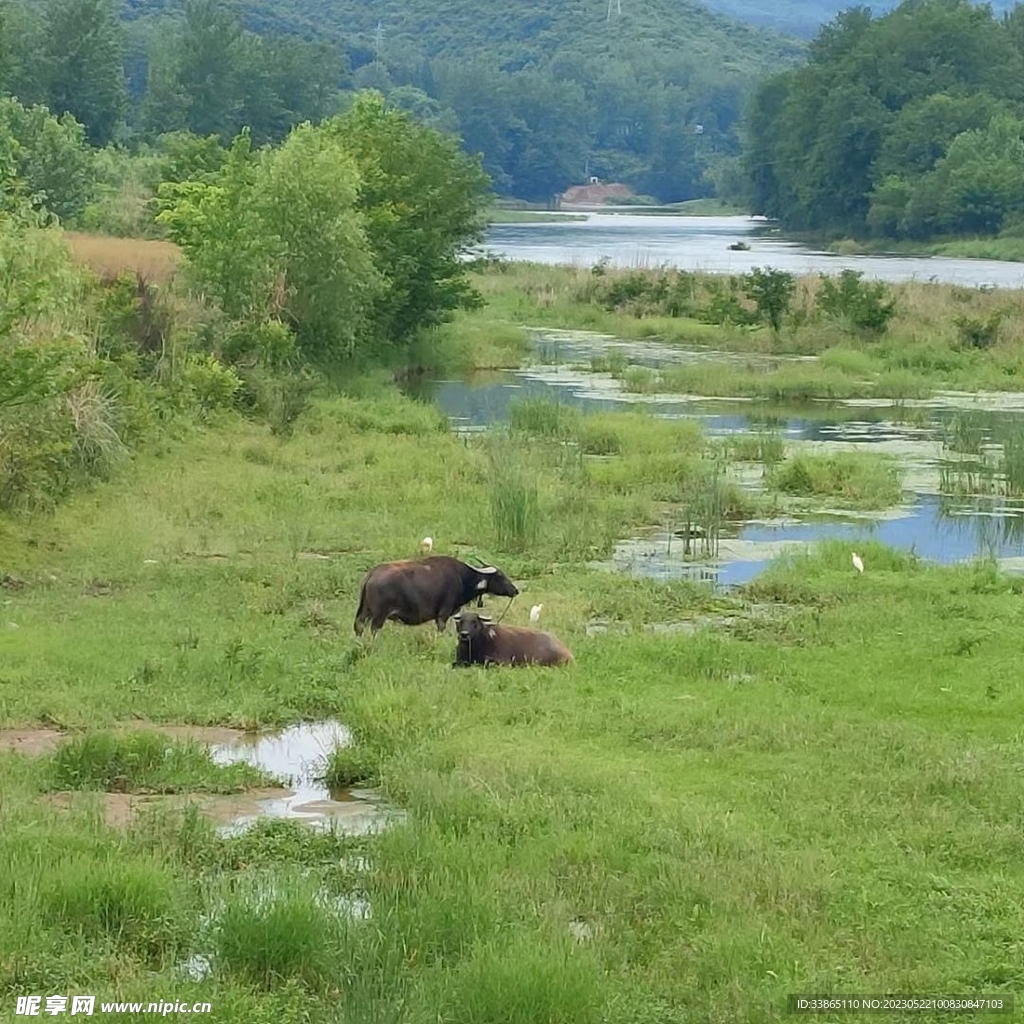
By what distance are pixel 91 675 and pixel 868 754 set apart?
4.59 m

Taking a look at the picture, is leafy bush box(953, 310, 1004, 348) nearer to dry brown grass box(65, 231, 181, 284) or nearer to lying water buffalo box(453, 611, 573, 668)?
dry brown grass box(65, 231, 181, 284)

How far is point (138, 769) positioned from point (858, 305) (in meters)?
30.9

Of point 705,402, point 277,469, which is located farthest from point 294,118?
point 277,469

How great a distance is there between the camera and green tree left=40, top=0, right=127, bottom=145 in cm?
6900

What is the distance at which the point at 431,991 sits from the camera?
603 cm

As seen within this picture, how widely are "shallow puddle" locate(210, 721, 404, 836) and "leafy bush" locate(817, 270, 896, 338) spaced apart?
29.1 metres

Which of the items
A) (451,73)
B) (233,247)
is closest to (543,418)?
(233,247)

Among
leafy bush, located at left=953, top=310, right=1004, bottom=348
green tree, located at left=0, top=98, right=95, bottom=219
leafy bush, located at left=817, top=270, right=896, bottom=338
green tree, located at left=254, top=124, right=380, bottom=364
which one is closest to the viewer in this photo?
green tree, located at left=254, top=124, right=380, bottom=364

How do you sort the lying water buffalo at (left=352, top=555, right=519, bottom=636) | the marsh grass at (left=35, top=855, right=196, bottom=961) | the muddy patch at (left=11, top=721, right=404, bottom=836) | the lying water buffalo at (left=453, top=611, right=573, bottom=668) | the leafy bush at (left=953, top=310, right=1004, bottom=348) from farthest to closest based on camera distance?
the leafy bush at (left=953, top=310, right=1004, bottom=348)
the lying water buffalo at (left=352, top=555, right=519, bottom=636)
the lying water buffalo at (left=453, top=611, right=573, bottom=668)
the muddy patch at (left=11, top=721, right=404, bottom=836)
the marsh grass at (left=35, top=855, right=196, bottom=961)

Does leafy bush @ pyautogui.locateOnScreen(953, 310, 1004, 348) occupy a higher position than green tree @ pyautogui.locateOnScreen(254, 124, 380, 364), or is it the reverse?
green tree @ pyautogui.locateOnScreen(254, 124, 380, 364)

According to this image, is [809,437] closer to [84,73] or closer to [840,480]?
[840,480]

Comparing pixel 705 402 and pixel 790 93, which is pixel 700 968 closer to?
pixel 705 402

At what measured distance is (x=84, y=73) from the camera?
227 ft

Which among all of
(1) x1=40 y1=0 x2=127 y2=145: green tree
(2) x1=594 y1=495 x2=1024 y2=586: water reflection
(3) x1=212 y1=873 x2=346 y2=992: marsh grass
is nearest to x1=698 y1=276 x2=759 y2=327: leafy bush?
(2) x1=594 y1=495 x2=1024 y2=586: water reflection
